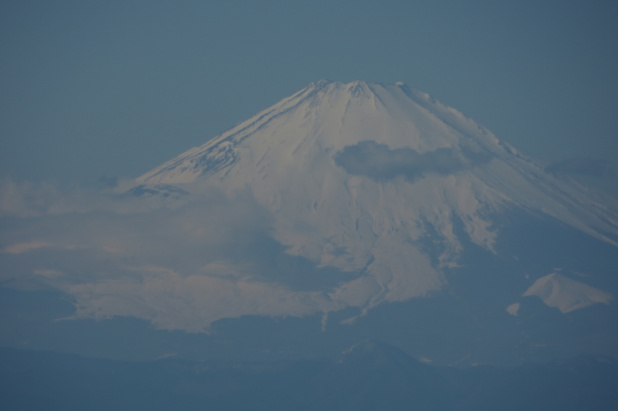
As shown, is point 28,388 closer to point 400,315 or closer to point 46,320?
point 46,320

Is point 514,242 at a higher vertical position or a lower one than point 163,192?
lower

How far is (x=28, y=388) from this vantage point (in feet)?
192

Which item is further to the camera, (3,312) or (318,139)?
(318,139)

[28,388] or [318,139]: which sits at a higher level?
[318,139]

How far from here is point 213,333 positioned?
65188 millimetres

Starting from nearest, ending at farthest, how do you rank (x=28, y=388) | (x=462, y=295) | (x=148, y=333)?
1. (x=28, y=388)
2. (x=148, y=333)
3. (x=462, y=295)

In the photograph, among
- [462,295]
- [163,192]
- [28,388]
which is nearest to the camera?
[28,388]

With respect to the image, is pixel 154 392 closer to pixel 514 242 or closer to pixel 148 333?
pixel 148 333

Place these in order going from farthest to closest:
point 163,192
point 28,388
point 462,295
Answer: point 163,192 < point 462,295 < point 28,388

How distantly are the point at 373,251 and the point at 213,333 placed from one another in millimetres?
12183

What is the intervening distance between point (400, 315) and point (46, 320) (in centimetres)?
2264

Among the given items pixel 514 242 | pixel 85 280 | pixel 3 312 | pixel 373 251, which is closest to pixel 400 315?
pixel 373 251

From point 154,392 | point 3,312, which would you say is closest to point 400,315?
point 154,392

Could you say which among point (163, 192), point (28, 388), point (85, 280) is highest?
point (163, 192)
